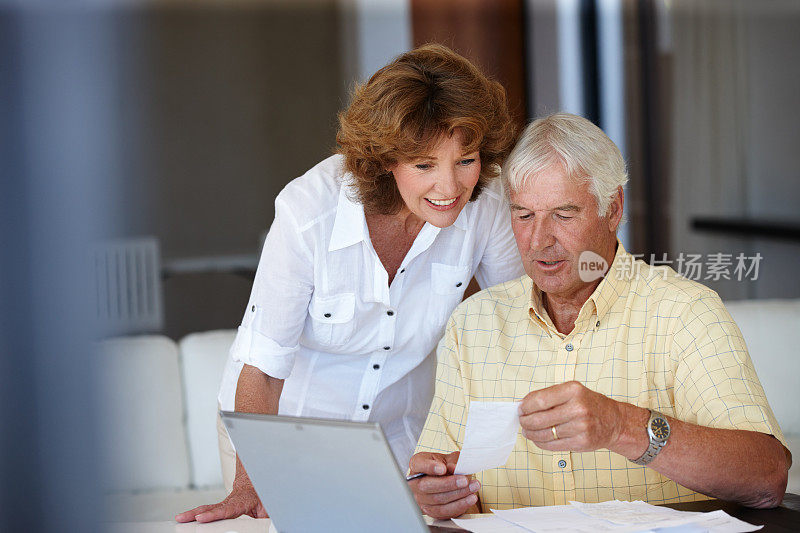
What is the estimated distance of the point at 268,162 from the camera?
→ 8.25 m

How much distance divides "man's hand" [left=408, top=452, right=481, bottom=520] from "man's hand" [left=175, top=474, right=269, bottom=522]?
0.27 meters

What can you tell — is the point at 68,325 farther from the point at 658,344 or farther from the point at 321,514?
the point at 658,344

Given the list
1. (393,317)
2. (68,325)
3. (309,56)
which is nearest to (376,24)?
(309,56)

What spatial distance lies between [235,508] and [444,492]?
0.38 meters

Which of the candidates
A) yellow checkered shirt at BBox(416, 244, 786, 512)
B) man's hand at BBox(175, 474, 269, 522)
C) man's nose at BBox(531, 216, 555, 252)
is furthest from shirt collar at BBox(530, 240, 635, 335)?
man's hand at BBox(175, 474, 269, 522)

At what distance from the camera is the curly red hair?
5.24 feet

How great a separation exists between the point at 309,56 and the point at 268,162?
1100 mm

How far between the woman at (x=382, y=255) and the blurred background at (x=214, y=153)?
0.27 metres

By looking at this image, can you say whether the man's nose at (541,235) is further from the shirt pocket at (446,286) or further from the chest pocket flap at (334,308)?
the chest pocket flap at (334,308)

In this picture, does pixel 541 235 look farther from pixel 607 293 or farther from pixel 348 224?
pixel 348 224

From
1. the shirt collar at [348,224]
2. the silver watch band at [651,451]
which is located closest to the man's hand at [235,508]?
the shirt collar at [348,224]

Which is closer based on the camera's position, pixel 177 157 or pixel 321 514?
pixel 321 514

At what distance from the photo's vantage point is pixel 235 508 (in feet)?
4.97

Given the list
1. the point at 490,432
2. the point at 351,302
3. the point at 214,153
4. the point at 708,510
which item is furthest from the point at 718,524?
the point at 214,153
